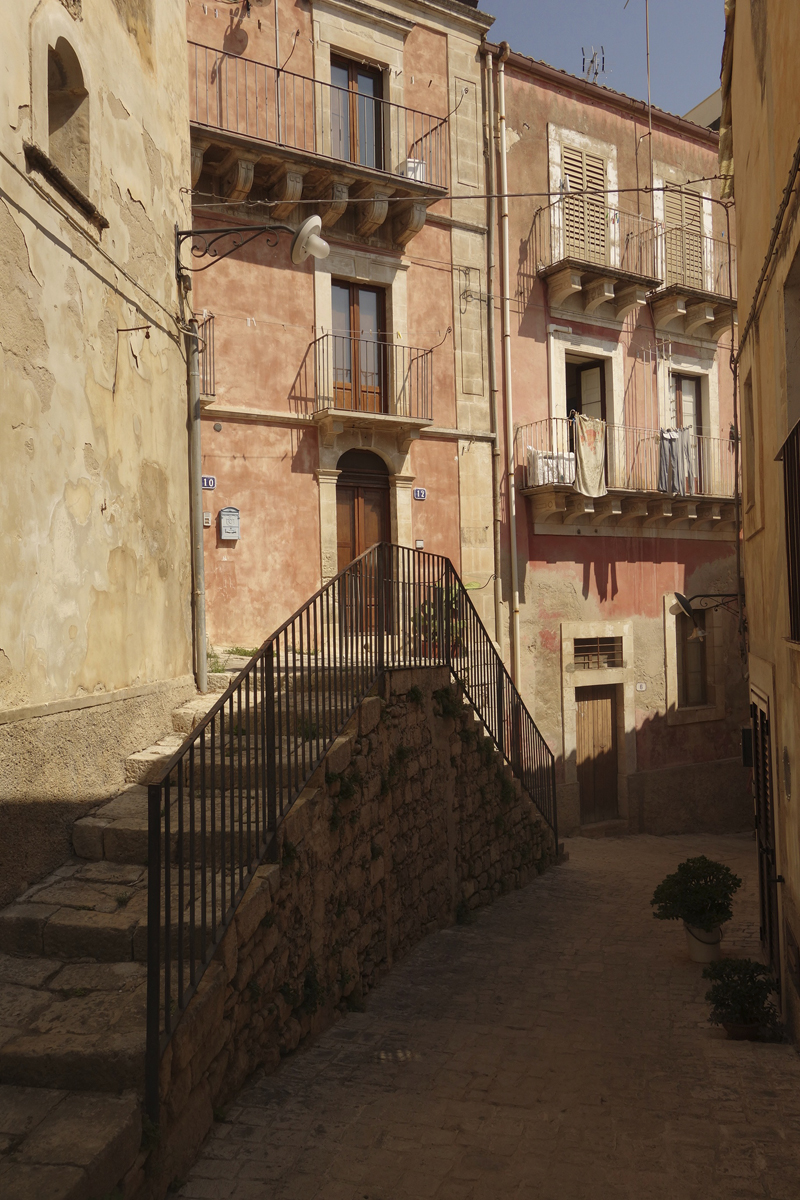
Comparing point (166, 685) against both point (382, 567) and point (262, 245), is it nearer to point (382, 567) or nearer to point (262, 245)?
point (382, 567)

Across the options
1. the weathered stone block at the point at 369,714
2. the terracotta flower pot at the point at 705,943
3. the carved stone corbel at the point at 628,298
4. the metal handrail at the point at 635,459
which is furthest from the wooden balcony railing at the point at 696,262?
the weathered stone block at the point at 369,714

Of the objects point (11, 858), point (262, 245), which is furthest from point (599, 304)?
point (11, 858)

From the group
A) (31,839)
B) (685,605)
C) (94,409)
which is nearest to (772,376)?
(94,409)

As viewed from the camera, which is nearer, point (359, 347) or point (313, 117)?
point (313, 117)

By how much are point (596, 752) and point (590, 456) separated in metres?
5.00

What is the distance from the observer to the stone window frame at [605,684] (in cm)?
1530

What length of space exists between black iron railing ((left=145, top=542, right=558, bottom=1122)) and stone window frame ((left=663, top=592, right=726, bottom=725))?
6.16 metres

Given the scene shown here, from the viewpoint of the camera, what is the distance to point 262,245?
12.2 m

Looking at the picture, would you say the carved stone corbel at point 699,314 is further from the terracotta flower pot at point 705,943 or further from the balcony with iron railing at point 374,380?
the terracotta flower pot at point 705,943

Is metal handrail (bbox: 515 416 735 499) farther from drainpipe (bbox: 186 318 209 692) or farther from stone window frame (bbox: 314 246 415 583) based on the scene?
drainpipe (bbox: 186 318 209 692)

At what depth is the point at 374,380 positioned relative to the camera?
1337 cm

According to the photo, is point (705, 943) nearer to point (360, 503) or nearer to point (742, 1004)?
point (742, 1004)

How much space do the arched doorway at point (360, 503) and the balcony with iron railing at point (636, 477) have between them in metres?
2.48

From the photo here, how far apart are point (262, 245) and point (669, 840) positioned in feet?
36.6
